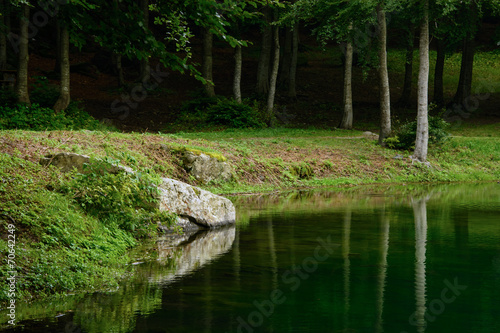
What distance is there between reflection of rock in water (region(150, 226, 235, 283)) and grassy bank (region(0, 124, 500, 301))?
556mm

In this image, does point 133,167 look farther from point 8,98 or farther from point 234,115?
point 234,115

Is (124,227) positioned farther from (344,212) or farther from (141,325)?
(344,212)

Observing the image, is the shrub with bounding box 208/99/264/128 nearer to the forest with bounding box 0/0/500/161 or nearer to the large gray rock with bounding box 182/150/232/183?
the forest with bounding box 0/0/500/161

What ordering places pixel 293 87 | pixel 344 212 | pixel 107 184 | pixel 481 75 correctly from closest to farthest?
pixel 107 184, pixel 344 212, pixel 293 87, pixel 481 75

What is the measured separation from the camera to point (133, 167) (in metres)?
13.9

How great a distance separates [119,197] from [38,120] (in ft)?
47.8

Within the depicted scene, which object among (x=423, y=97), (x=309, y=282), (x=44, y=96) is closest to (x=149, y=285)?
(x=309, y=282)

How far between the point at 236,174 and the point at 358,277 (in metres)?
10.4

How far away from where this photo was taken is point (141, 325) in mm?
6027

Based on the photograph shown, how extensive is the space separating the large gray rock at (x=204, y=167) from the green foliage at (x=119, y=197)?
5.60m

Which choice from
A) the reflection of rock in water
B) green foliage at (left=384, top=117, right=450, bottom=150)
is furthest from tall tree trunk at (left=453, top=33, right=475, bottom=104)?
the reflection of rock in water

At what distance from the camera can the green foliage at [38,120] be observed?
22.3 m

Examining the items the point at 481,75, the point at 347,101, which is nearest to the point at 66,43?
the point at 347,101

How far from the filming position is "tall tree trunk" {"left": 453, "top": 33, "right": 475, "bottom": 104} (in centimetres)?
3606
